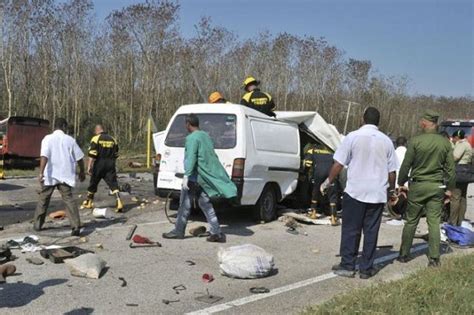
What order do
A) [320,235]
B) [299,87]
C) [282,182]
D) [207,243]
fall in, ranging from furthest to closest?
1. [299,87]
2. [282,182]
3. [320,235]
4. [207,243]

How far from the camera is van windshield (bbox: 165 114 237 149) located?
930 centimetres

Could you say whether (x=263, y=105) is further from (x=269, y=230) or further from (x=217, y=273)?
(x=217, y=273)

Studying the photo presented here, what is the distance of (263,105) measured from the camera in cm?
1042

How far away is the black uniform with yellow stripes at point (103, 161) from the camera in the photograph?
11039 millimetres

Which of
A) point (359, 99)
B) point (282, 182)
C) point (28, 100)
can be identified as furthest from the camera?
point (359, 99)

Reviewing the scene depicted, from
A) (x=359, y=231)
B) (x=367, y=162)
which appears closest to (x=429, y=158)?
(x=367, y=162)

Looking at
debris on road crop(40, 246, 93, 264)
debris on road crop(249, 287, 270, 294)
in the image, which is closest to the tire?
debris on road crop(40, 246, 93, 264)

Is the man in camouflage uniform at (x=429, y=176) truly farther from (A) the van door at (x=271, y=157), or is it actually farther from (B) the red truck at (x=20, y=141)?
(B) the red truck at (x=20, y=141)

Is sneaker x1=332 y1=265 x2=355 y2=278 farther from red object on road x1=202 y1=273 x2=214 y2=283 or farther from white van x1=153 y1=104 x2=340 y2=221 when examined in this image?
white van x1=153 y1=104 x2=340 y2=221

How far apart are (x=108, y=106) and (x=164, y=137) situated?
85.4 ft

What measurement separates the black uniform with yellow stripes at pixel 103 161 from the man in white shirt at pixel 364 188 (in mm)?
5650

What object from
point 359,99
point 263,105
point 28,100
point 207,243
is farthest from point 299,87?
point 207,243

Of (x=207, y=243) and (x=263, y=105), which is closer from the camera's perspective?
(x=207, y=243)

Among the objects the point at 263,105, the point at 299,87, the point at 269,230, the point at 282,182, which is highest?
the point at 299,87
